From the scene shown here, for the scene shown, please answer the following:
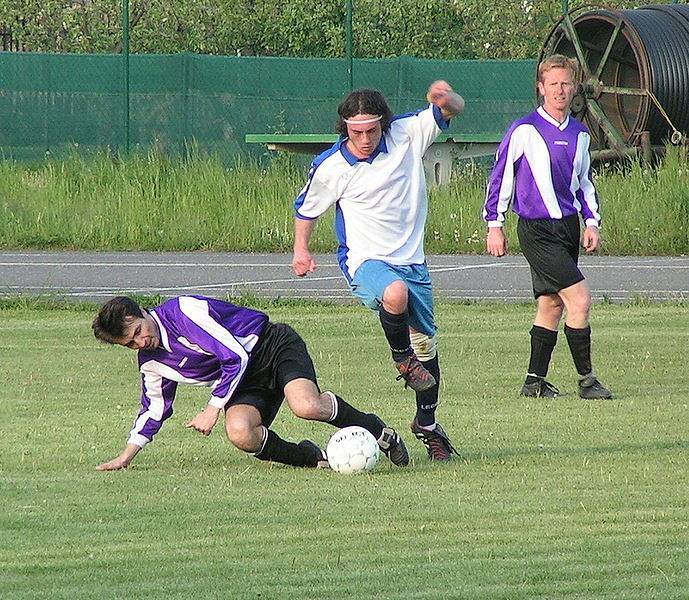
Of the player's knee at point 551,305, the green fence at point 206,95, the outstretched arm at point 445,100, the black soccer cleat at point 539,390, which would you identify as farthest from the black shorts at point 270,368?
the green fence at point 206,95

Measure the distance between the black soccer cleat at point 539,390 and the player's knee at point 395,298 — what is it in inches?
108

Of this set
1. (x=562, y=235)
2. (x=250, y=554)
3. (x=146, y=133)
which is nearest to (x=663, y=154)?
(x=146, y=133)

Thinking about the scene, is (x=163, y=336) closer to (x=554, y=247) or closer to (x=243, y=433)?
(x=243, y=433)

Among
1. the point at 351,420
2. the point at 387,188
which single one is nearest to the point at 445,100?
the point at 387,188

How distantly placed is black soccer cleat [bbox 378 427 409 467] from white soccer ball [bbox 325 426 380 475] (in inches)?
3.8

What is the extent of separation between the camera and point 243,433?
25.8 ft

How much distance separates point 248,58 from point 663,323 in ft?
54.1

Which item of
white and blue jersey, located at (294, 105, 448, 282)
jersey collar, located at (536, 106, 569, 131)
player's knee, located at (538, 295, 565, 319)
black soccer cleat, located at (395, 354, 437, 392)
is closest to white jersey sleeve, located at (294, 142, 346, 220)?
white and blue jersey, located at (294, 105, 448, 282)

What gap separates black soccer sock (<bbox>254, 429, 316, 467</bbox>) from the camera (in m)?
8.04

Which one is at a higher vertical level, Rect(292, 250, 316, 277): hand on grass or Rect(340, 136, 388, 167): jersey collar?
Rect(340, 136, 388, 167): jersey collar

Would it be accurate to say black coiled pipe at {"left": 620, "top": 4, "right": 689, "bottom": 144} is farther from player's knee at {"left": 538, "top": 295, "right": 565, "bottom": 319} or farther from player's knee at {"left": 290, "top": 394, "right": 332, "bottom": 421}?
Answer: player's knee at {"left": 290, "top": 394, "right": 332, "bottom": 421}

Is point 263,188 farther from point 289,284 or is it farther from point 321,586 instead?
point 321,586

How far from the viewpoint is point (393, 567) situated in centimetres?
586

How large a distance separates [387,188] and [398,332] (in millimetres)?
729
